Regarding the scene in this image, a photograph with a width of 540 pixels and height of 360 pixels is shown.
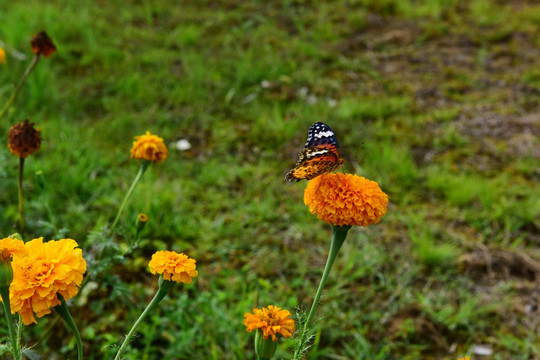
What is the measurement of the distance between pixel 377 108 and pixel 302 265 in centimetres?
176

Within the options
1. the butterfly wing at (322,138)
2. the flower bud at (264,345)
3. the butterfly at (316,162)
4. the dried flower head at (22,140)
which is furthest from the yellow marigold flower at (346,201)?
the dried flower head at (22,140)

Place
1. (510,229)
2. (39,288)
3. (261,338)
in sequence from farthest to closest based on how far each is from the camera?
(510,229) → (261,338) → (39,288)

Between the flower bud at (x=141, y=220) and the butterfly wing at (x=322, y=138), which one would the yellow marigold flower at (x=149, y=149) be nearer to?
the flower bud at (x=141, y=220)

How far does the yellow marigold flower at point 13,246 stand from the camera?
89 centimetres

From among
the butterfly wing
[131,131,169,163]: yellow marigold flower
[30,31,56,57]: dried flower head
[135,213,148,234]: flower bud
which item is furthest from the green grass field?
the butterfly wing

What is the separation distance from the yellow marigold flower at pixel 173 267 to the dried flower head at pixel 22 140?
788mm

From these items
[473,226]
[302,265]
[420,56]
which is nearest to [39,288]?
[302,265]

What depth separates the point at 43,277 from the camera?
894 millimetres

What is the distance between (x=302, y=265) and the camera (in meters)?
2.34

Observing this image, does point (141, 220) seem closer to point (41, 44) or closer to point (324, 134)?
point (324, 134)

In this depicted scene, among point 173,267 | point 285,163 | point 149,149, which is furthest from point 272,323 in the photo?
point 285,163

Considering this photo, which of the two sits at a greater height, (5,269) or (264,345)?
(5,269)

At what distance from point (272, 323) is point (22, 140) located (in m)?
1.06

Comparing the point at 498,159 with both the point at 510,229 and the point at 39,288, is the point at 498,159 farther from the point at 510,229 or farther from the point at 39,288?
the point at 39,288
